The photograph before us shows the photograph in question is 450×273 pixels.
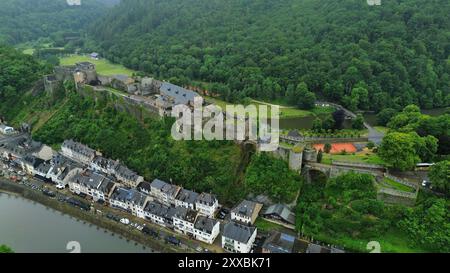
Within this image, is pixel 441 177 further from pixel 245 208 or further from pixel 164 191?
pixel 164 191

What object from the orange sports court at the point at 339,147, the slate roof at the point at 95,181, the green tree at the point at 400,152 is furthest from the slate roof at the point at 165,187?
the green tree at the point at 400,152

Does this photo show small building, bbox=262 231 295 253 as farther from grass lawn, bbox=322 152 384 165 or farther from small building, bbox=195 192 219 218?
grass lawn, bbox=322 152 384 165

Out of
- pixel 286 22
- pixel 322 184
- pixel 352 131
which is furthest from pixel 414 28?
pixel 322 184

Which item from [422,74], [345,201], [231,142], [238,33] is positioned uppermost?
[238,33]

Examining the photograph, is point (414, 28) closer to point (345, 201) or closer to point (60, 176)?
point (345, 201)

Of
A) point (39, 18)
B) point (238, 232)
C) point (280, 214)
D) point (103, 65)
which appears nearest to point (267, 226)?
point (280, 214)
